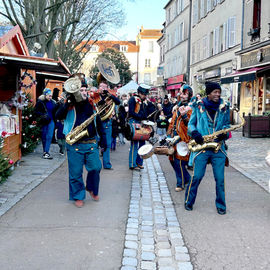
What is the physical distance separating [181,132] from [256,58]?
47.9ft

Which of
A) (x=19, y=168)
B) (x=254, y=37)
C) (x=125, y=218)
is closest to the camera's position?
(x=125, y=218)

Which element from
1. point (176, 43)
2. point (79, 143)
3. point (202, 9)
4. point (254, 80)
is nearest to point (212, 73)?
point (202, 9)

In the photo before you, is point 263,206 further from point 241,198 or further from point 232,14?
point 232,14

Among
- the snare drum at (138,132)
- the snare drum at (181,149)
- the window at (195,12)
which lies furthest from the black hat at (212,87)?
the window at (195,12)

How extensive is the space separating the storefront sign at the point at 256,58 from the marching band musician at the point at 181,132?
12648 millimetres

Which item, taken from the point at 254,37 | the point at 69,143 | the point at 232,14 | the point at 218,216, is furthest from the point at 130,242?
the point at 232,14

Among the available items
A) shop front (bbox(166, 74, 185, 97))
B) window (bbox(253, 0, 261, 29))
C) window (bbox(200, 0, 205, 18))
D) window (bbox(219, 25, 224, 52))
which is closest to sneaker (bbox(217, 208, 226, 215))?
window (bbox(253, 0, 261, 29))

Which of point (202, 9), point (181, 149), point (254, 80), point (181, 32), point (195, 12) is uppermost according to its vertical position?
point (195, 12)

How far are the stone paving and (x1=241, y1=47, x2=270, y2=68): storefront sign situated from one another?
1349 cm

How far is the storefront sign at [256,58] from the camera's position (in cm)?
1878

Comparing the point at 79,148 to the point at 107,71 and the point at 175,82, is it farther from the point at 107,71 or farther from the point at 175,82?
the point at 175,82

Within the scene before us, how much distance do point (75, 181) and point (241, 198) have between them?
261 centimetres

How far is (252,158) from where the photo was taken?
10.7m

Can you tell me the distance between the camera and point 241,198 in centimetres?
640
